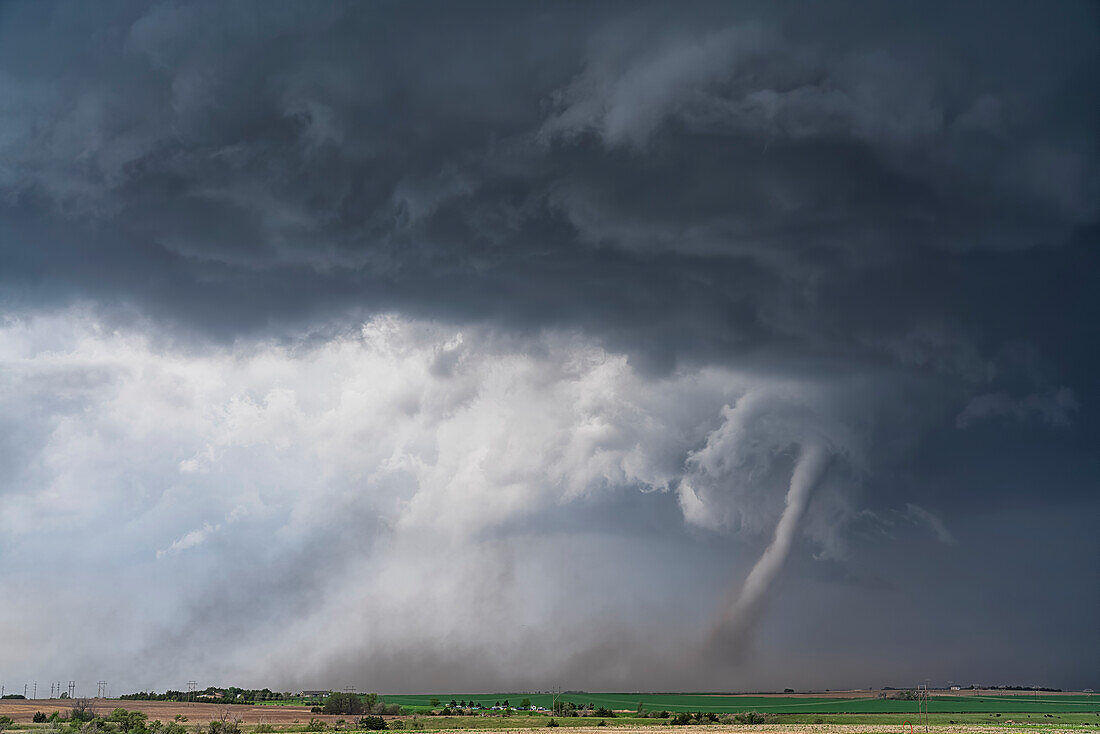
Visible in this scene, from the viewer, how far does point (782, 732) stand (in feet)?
484

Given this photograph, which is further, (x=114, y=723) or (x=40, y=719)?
(x=40, y=719)

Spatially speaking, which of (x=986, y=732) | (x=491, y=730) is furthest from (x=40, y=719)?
(x=986, y=732)

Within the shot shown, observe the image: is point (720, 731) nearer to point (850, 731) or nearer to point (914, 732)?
point (850, 731)

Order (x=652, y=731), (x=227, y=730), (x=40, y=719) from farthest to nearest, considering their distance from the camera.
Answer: (x=40, y=719), (x=652, y=731), (x=227, y=730)

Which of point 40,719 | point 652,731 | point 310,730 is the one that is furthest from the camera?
point 40,719

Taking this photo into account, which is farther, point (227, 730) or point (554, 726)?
point (554, 726)

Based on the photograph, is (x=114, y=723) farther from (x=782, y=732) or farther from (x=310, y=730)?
(x=782, y=732)

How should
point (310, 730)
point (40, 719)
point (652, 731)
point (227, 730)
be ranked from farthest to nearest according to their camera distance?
point (40, 719) < point (652, 731) < point (310, 730) < point (227, 730)

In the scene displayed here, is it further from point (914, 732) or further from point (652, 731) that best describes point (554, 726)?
point (914, 732)

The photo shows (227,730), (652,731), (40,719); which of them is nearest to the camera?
(227,730)

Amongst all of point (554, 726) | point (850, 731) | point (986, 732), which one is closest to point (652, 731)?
point (554, 726)

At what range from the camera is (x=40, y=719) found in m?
172

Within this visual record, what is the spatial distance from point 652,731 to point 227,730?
7402 centimetres

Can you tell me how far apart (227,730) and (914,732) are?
4455 inches
